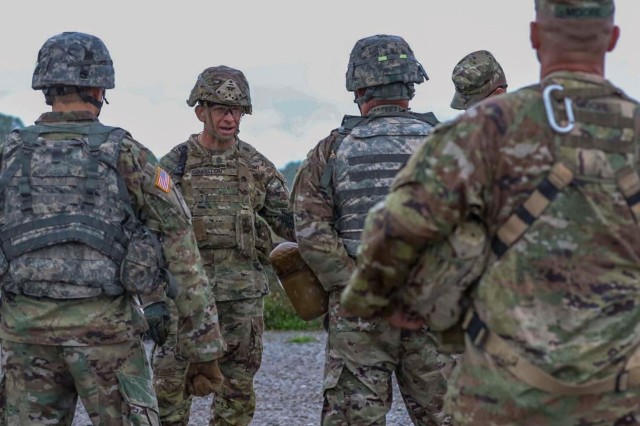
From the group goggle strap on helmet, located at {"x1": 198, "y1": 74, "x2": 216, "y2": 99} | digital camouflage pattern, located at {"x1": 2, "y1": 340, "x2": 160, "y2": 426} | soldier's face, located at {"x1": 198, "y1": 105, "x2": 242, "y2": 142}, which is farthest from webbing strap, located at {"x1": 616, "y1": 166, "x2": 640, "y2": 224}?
goggle strap on helmet, located at {"x1": 198, "y1": 74, "x2": 216, "y2": 99}

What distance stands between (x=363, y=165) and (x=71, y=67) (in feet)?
5.02

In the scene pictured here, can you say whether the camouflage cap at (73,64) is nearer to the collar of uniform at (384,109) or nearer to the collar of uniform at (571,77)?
the collar of uniform at (384,109)

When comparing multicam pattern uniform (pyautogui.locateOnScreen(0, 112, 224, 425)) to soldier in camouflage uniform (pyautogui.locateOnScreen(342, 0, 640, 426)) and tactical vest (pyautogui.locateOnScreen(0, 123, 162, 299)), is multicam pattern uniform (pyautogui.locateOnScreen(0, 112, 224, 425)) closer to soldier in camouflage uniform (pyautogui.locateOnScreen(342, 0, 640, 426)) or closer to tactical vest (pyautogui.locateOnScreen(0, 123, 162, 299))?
tactical vest (pyautogui.locateOnScreen(0, 123, 162, 299))

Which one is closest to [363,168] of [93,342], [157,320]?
[157,320]

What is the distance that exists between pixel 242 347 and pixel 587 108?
15.2 feet

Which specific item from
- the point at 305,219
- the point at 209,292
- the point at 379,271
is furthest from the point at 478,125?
the point at 305,219

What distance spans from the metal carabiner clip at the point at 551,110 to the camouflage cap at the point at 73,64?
238 cm

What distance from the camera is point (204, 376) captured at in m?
5.50

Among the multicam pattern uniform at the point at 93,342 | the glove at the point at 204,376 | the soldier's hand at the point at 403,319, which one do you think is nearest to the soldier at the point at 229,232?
the glove at the point at 204,376

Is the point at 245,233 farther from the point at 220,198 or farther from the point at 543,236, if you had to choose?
the point at 543,236

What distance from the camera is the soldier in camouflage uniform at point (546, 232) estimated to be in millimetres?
3436

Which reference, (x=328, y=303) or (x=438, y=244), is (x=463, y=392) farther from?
(x=328, y=303)

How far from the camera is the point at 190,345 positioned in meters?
5.30

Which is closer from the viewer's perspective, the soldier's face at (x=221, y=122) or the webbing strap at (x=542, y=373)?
the webbing strap at (x=542, y=373)
